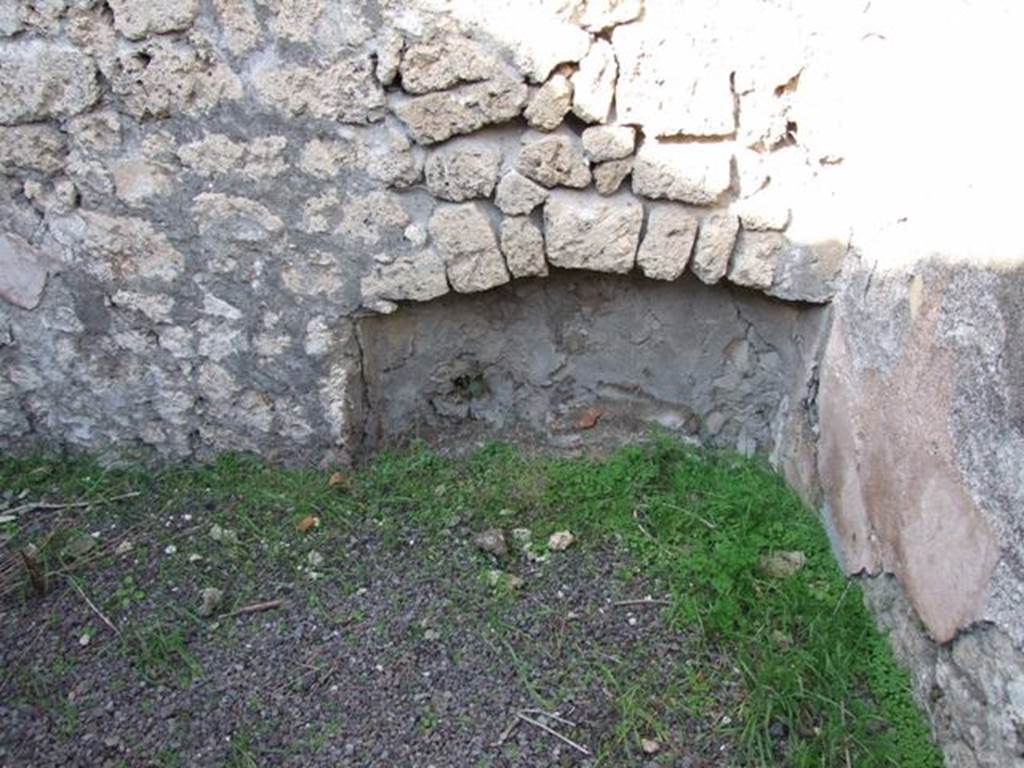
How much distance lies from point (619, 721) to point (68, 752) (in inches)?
45.7

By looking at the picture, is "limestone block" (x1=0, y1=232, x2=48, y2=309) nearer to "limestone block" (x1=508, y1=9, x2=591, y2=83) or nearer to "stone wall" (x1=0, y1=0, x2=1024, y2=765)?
"stone wall" (x1=0, y1=0, x2=1024, y2=765)

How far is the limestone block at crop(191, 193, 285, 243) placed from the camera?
7.68 ft

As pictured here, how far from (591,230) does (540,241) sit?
13cm

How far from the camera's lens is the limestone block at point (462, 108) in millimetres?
2152

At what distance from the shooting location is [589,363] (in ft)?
8.84

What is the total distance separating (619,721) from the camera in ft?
6.53

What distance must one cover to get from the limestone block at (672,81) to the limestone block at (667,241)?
0.65 feet

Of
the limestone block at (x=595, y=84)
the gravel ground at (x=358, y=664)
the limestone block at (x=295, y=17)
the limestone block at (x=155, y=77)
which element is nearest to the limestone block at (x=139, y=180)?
the limestone block at (x=155, y=77)

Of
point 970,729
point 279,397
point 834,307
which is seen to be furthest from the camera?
point 279,397

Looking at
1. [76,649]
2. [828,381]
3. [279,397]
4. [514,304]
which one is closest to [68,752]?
[76,649]

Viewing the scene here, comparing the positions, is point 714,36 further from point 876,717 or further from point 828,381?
point 876,717

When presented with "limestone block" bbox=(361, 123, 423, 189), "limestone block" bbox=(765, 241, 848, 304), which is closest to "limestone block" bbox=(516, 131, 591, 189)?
"limestone block" bbox=(361, 123, 423, 189)

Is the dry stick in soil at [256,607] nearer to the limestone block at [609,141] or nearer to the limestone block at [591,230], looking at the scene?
the limestone block at [591,230]

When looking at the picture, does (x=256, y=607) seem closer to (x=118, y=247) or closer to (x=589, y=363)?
(x=118, y=247)
